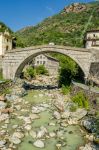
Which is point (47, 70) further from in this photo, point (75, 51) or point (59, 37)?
point (59, 37)

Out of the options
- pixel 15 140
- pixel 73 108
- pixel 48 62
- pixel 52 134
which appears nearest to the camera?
pixel 15 140

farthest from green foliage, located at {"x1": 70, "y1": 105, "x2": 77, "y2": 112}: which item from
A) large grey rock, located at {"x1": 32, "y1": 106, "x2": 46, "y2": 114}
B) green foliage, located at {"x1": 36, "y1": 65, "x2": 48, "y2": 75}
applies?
green foliage, located at {"x1": 36, "y1": 65, "x2": 48, "y2": 75}

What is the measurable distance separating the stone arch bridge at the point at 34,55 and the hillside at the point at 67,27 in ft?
127

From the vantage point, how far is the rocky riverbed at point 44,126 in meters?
19.1

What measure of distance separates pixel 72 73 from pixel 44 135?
2019 cm

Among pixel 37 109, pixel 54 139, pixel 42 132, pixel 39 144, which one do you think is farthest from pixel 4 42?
pixel 39 144

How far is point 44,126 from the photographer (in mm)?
22828

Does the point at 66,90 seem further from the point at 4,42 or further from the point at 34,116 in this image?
the point at 4,42

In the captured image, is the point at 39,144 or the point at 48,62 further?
the point at 48,62

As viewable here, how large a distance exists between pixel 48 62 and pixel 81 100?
35.0m

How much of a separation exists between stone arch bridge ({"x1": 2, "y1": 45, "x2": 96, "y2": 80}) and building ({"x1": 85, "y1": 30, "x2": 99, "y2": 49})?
13735 mm

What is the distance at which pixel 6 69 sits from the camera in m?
41.4

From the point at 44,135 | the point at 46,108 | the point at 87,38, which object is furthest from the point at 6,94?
the point at 87,38

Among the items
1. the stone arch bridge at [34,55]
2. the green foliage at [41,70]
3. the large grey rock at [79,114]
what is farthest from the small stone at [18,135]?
the green foliage at [41,70]
